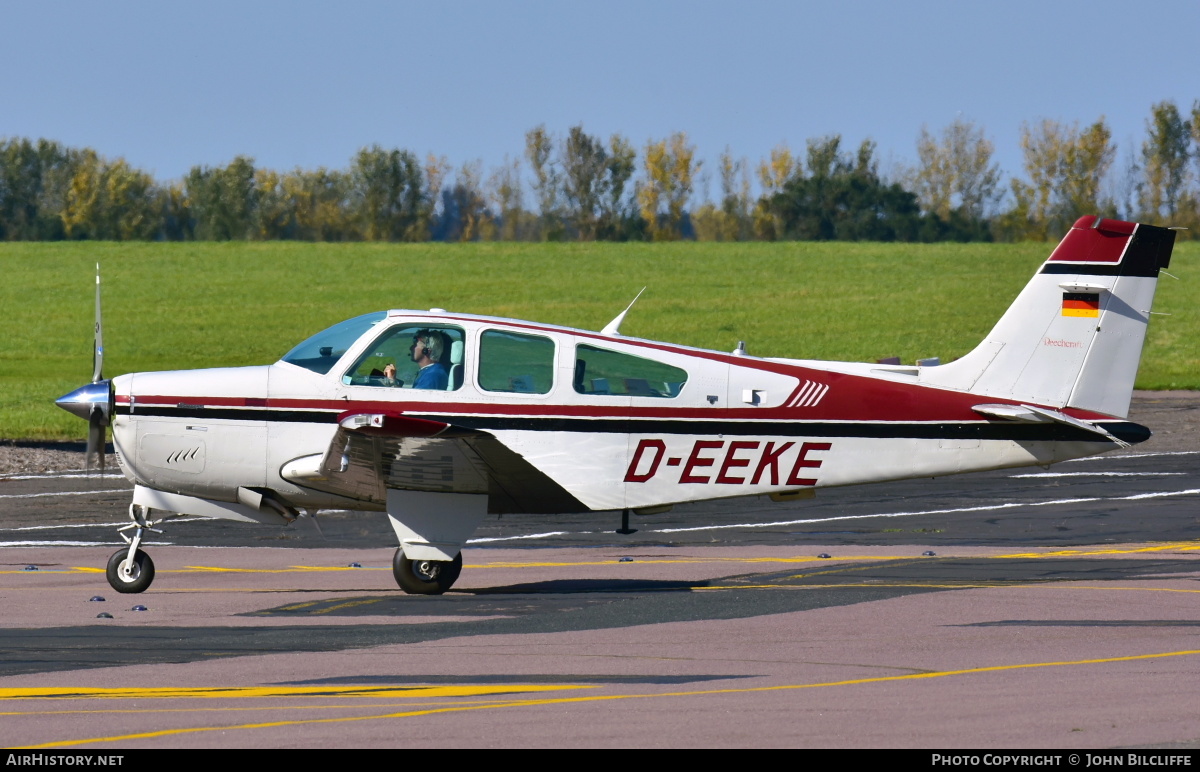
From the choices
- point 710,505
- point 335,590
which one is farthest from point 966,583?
point 710,505

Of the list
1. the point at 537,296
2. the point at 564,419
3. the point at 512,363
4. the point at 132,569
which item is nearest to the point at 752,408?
the point at 564,419

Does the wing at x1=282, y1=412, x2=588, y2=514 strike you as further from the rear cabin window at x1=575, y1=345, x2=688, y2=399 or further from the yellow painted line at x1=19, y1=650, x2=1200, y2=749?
the yellow painted line at x1=19, y1=650, x2=1200, y2=749

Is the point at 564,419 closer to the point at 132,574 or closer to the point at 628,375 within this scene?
the point at 628,375

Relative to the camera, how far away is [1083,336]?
1292cm

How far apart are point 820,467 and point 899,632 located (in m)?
2.51

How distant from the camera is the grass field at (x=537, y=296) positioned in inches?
1860

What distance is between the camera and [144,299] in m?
58.5

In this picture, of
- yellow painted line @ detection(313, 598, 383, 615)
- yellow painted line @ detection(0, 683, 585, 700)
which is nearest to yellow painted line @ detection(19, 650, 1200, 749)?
yellow painted line @ detection(0, 683, 585, 700)

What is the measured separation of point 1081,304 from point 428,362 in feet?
18.5

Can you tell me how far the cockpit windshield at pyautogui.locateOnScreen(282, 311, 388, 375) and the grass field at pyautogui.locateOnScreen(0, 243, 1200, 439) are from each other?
2259cm

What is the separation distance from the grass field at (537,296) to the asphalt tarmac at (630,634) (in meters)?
A: 20.6

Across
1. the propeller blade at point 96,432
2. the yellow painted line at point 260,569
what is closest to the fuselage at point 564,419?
the propeller blade at point 96,432

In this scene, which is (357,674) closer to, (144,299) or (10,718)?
(10,718)

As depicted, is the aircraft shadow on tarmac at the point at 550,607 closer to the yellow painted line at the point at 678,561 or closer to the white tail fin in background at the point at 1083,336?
the yellow painted line at the point at 678,561
